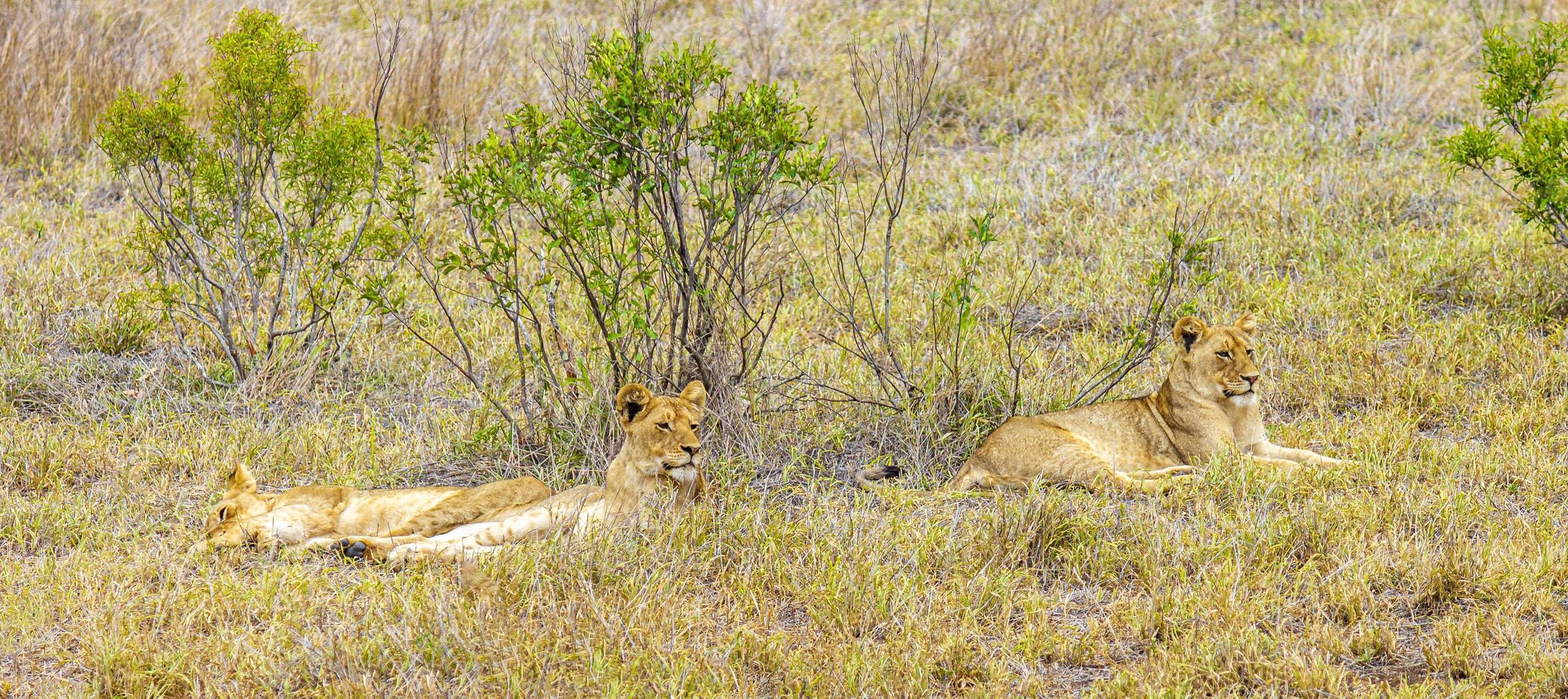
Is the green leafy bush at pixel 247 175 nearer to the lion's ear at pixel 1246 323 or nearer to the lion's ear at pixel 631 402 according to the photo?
the lion's ear at pixel 631 402

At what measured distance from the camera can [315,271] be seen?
7312mm

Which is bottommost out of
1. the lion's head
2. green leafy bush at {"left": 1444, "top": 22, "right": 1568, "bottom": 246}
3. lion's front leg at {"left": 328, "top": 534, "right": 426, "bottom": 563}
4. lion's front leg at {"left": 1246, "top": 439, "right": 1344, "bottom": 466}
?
lion's front leg at {"left": 1246, "top": 439, "right": 1344, "bottom": 466}

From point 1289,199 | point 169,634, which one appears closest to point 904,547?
point 169,634

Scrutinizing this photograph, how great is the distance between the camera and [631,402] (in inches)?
210

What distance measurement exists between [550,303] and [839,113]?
5724mm

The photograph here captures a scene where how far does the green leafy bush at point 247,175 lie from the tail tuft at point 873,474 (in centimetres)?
255

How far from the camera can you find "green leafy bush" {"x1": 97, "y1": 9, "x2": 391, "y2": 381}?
7.09 meters

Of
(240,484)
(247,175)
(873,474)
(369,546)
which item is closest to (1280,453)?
(873,474)

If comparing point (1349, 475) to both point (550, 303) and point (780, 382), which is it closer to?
point (780, 382)

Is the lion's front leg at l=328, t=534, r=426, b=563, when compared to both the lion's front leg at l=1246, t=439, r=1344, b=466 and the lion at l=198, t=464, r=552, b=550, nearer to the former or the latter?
the lion at l=198, t=464, r=552, b=550

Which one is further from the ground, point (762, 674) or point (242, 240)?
point (242, 240)

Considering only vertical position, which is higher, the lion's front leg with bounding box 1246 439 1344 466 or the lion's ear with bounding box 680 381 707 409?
the lion's ear with bounding box 680 381 707 409

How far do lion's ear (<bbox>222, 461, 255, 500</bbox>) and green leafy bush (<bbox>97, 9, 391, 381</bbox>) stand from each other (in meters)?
1.47

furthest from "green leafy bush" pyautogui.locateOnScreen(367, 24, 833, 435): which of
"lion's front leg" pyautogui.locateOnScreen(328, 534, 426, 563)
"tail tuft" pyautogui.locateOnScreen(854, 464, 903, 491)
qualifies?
"lion's front leg" pyautogui.locateOnScreen(328, 534, 426, 563)
